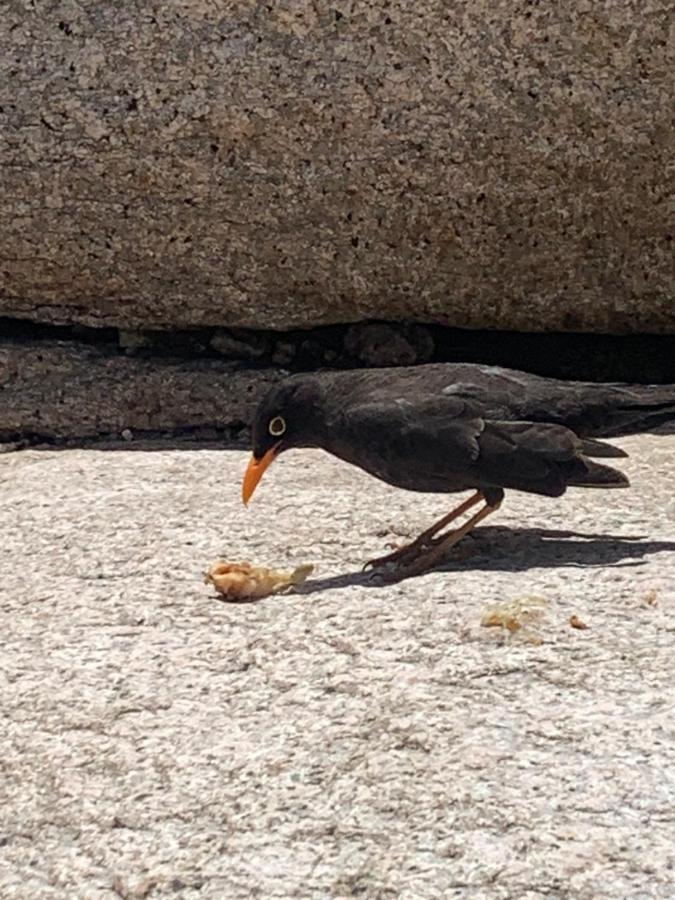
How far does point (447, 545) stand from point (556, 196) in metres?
2.19

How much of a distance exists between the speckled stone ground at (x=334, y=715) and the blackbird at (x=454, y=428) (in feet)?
0.87

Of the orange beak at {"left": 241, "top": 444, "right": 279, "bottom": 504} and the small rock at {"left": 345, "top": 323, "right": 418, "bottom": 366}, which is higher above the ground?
the small rock at {"left": 345, "top": 323, "right": 418, "bottom": 366}

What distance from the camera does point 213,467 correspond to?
6.64 meters

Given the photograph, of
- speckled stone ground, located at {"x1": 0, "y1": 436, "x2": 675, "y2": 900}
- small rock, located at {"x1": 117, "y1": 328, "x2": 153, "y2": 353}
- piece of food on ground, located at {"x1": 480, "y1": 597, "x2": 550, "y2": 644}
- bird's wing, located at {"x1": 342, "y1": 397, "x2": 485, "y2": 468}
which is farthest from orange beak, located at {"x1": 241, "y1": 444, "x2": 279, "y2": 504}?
small rock, located at {"x1": 117, "y1": 328, "x2": 153, "y2": 353}

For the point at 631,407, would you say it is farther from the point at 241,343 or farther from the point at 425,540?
the point at 241,343

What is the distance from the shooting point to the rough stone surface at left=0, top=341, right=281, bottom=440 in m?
7.22

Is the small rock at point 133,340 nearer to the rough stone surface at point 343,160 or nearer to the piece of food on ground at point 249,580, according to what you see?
the rough stone surface at point 343,160

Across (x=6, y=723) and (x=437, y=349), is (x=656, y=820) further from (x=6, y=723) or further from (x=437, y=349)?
(x=437, y=349)

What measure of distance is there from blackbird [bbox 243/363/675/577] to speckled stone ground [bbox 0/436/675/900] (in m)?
0.26

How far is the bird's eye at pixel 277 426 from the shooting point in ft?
18.2

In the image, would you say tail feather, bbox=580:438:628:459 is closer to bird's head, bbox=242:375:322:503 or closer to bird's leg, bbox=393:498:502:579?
bird's leg, bbox=393:498:502:579

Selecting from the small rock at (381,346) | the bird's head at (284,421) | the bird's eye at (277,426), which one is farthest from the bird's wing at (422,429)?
the small rock at (381,346)

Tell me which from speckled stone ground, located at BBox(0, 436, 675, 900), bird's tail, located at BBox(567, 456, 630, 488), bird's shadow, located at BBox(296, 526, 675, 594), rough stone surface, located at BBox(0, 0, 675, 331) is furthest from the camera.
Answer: rough stone surface, located at BBox(0, 0, 675, 331)

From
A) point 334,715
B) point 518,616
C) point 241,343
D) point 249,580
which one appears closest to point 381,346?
point 241,343
